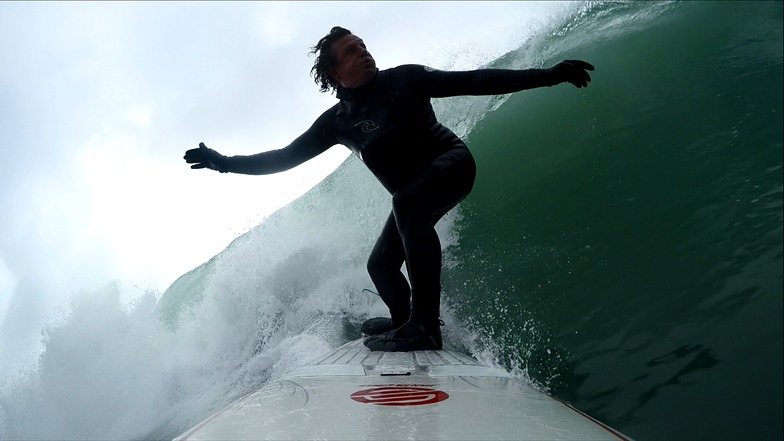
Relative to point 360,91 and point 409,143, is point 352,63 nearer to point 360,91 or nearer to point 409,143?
point 360,91

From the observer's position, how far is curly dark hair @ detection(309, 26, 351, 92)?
2760mm

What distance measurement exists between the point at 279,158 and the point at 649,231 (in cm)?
258

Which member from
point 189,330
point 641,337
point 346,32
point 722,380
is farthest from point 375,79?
point 189,330

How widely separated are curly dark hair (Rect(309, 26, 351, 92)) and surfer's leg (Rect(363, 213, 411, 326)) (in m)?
0.84

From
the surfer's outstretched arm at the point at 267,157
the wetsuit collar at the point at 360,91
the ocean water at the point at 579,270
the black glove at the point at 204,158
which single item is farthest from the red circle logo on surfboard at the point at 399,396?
the black glove at the point at 204,158

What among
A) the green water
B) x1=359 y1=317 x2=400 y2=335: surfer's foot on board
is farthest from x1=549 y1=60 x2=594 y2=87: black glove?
x1=359 y1=317 x2=400 y2=335: surfer's foot on board

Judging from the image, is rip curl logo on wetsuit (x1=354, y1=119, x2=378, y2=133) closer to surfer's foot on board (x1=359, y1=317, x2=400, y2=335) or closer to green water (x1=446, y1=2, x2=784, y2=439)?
surfer's foot on board (x1=359, y1=317, x2=400, y2=335)

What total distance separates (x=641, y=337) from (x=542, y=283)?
86cm

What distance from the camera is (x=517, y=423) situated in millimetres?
1104

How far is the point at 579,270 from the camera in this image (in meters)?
3.66

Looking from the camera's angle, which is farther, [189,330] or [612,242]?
[189,330]

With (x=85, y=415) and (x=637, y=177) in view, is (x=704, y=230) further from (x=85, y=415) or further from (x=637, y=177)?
(x=85, y=415)

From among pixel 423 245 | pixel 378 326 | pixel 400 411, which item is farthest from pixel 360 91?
pixel 400 411

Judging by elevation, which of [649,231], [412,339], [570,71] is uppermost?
[570,71]
